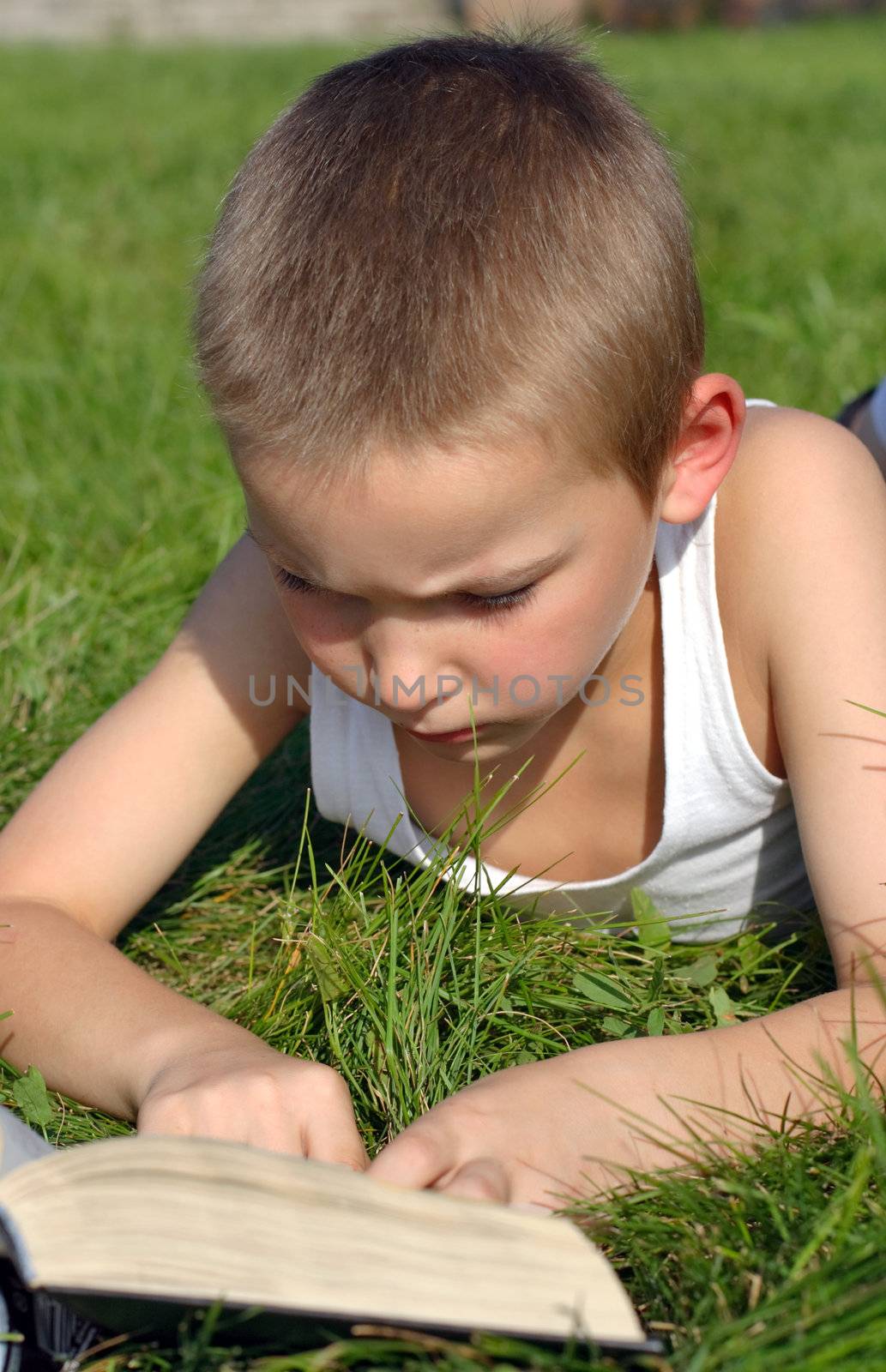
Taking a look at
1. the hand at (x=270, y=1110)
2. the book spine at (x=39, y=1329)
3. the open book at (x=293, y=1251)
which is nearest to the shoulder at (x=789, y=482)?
the hand at (x=270, y=1110)

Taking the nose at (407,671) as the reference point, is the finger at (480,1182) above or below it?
below

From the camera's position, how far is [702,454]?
5.73 feet

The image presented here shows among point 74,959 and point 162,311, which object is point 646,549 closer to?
point 74,959

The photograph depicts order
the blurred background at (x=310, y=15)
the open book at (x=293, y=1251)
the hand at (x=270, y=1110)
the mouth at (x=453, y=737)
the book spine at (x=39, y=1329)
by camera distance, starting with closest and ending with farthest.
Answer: the open book at (x=293, y=1251), the book spine at (x=39, y=1329), the hand at (x=270, y=1110), the mouth at (x=453, y=737), the blurred background at (x=310, y=15)

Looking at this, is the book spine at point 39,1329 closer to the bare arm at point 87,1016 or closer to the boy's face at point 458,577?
the bare arm at point 87,1016

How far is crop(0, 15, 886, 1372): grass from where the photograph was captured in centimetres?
125

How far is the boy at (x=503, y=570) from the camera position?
4.74ft

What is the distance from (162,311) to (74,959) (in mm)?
3150

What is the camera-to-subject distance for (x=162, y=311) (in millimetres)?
4531

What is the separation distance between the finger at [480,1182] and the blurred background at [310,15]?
58.3 feet

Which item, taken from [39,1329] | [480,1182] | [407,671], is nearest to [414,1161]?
[480,1182]

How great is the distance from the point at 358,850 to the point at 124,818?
324 millimetres

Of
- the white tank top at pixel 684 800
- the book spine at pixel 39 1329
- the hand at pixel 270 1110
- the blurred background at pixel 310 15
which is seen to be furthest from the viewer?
the blurred background at pixel 310 15

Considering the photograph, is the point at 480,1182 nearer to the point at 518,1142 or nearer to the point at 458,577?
the point at 518,1142
